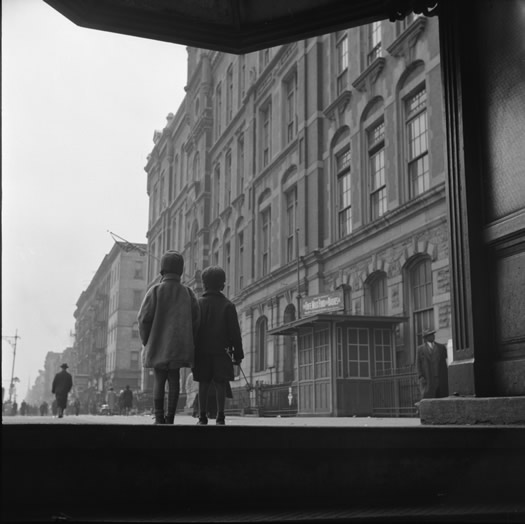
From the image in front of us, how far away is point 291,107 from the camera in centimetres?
3162

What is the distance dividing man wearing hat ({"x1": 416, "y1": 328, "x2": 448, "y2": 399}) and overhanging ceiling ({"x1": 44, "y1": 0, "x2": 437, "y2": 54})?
32.5ft

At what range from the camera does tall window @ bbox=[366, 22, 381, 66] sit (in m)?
23.2

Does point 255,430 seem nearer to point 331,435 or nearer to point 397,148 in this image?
point 331,435

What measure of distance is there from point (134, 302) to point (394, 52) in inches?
2499

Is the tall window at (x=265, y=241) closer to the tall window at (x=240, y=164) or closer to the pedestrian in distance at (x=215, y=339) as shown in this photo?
the tall window at (x=240, y=164)

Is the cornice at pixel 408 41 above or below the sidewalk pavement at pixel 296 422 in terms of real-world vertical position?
above

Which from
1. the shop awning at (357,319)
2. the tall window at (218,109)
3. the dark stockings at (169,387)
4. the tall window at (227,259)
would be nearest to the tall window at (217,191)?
the tall window at (218,109)

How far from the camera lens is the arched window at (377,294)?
2184cm

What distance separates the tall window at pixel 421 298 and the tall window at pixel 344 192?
4970mm

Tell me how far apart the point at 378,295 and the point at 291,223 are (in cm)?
878

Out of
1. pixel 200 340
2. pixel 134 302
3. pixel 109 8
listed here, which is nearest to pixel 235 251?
pixel 200 340

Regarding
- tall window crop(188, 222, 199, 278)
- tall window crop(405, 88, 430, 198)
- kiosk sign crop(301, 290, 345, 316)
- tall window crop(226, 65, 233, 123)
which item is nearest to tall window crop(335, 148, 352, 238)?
kiosk sign crop(301, 290, 345, 316)

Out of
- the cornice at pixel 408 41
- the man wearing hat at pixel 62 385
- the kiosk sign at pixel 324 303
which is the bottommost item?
the man wearing hat at pixel 62 385

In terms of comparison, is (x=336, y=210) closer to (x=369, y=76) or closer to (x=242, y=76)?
(x=369, y=76)
